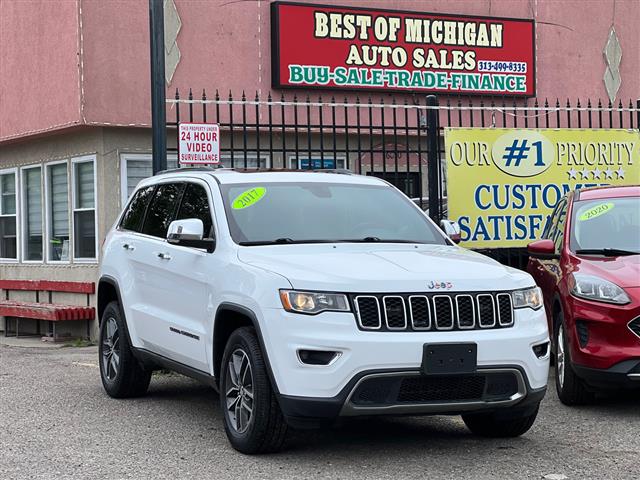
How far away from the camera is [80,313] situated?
52.4 feet

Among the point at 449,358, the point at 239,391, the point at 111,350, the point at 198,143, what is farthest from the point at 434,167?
the point at 449,358

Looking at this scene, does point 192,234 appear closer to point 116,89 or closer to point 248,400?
point 248,400

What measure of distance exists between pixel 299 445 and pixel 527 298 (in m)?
1.69

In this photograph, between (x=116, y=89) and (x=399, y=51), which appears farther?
(x=399, y=51)

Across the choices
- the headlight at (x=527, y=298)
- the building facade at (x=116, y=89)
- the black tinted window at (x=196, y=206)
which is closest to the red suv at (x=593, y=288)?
the headlight at (x=527, y=298)

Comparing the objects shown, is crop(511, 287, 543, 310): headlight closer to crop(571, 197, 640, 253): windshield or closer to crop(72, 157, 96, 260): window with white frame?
crop(571, 197, 640, 253): windshield

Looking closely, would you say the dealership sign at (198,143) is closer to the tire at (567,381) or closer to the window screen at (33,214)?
the tire at (567,381)

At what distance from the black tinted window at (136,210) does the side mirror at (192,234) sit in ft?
5.62

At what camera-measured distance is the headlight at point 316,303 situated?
6.33 metres

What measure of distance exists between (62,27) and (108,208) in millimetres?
2593

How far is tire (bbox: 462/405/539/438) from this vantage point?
23.4ft

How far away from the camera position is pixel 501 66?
18.2 metres

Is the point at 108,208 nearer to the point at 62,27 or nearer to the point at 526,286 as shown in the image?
the point at 62,27

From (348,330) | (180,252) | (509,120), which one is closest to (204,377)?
(180,252)
